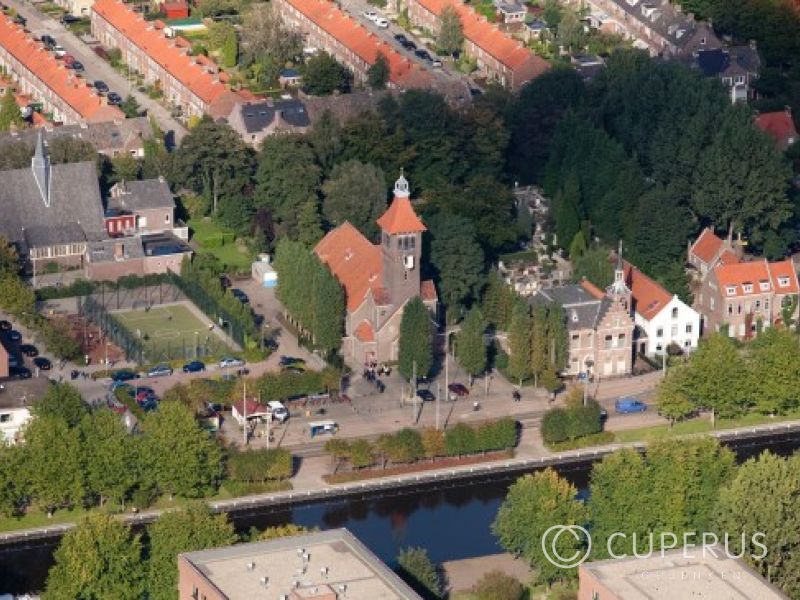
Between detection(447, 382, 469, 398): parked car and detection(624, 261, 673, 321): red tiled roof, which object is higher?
detection(624, 261, 673, 321): red tiled roof

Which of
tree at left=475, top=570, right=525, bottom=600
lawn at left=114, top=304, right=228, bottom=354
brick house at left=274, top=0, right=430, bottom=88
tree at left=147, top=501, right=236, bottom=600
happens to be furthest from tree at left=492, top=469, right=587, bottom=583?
brick house at left=274, top=0, right=430, bottom=88

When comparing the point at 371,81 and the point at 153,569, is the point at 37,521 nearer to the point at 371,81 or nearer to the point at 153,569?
the point at 153,569

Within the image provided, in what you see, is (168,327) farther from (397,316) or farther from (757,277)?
(757,277)

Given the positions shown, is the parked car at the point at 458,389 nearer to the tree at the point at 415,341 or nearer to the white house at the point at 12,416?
the tree at the point at 415,341

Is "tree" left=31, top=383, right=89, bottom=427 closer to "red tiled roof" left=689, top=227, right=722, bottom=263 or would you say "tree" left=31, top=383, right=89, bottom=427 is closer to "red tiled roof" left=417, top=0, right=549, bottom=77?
"red tiled roof" left=689, top=227, right=722, bottom=263

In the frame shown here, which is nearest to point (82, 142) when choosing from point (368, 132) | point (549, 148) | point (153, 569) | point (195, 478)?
point (368, 132)

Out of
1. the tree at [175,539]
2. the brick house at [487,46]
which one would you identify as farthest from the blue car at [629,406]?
the brick house at [487,46]
